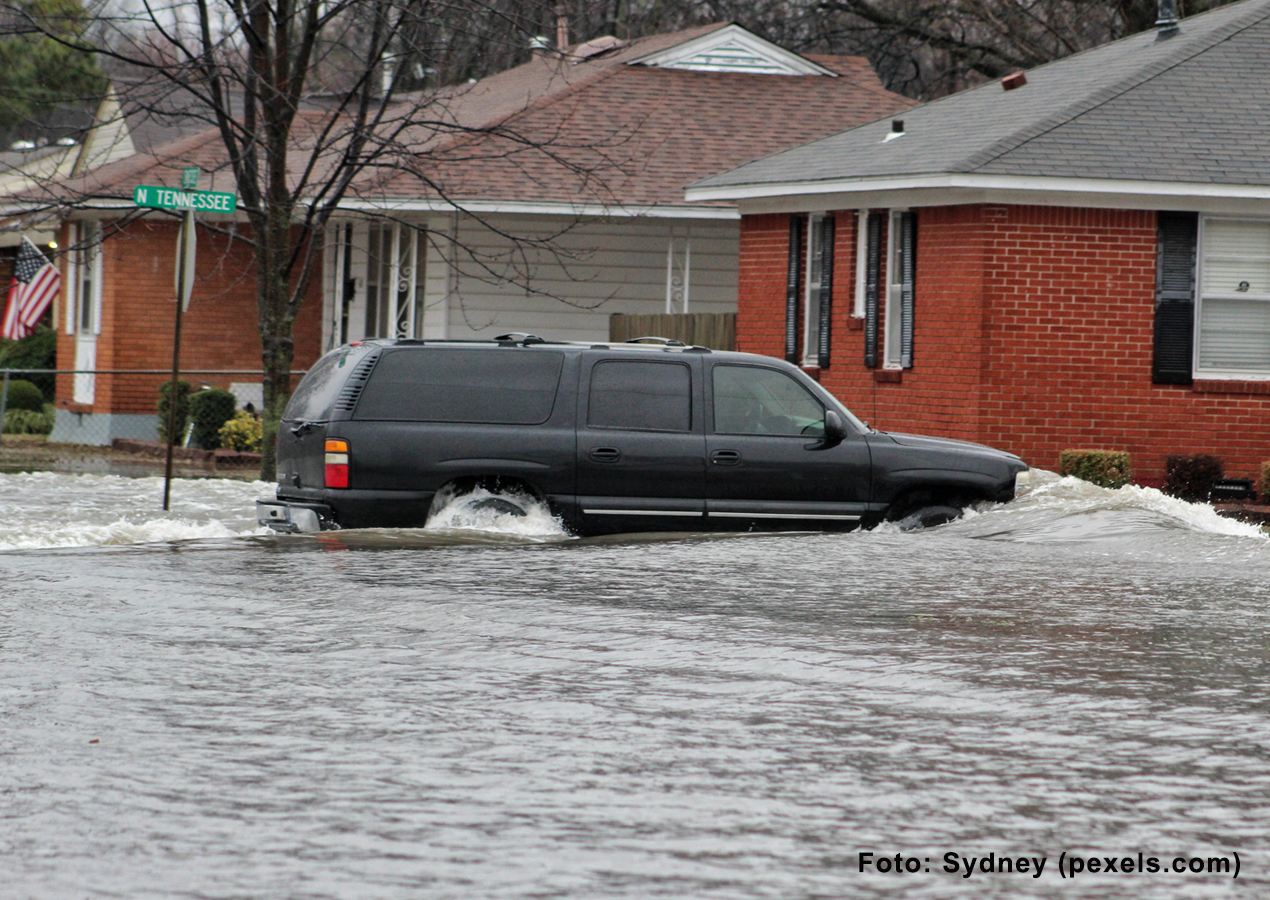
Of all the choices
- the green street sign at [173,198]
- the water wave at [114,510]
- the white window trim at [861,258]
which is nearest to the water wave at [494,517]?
the water wave at [114,510]

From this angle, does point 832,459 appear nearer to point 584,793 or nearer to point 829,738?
point 829,738

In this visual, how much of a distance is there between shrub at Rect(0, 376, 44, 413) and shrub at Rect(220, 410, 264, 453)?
822cm

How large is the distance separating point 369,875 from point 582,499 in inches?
297

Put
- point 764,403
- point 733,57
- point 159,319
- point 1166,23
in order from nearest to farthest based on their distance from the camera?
point 764,403 → point 1166,23 → point 159,319 → point 733,57

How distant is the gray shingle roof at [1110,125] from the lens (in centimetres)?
1803

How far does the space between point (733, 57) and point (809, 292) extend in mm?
9074

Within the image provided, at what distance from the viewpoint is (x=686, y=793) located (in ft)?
18.2

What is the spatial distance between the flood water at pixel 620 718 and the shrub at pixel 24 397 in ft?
66.7

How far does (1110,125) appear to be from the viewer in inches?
742

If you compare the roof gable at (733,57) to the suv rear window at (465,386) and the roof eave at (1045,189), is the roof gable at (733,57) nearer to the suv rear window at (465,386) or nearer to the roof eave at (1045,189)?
the roof eave at (1045,189)

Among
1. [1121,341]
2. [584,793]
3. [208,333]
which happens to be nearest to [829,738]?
[584,793]

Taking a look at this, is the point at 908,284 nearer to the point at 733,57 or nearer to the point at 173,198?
the point at 173,198

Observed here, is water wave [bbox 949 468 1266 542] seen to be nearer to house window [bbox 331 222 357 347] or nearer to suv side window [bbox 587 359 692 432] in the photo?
suv side window [bbox 587 359 692 432]

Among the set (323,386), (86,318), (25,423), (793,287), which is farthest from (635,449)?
(25,423)
